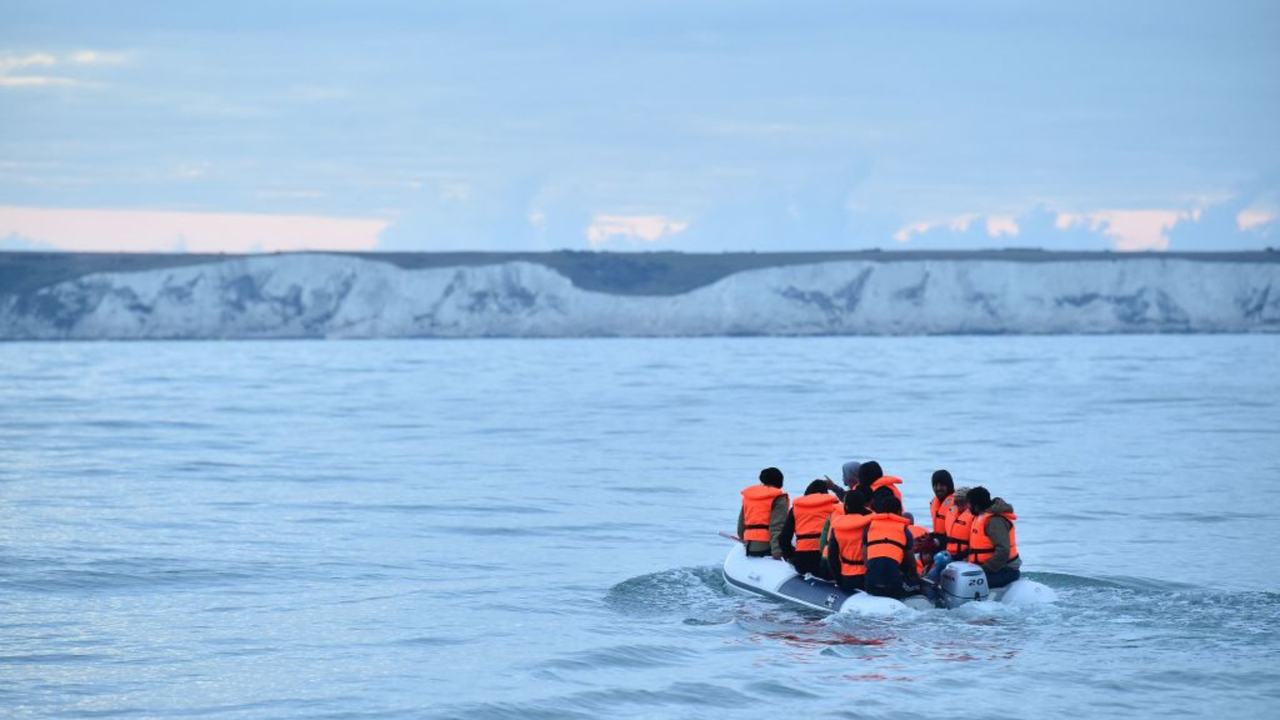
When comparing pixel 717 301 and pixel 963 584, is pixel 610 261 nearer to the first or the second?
pixel 717 301

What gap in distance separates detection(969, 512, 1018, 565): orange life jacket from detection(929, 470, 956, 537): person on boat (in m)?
0.50

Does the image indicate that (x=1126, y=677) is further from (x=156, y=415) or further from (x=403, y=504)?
(x=156, y=415)

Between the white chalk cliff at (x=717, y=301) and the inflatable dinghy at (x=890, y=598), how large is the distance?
351 ft

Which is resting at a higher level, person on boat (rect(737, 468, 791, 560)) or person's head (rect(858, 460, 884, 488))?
person's head (rect(858, 460, 884, 488))

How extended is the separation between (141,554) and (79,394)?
41.6 meters

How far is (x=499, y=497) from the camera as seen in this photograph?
2858cm

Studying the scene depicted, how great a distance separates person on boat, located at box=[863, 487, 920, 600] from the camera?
16422 mm

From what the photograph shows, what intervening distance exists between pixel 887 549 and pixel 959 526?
117 cm

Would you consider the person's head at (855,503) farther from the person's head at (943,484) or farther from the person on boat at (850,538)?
the person's head at (943,484)

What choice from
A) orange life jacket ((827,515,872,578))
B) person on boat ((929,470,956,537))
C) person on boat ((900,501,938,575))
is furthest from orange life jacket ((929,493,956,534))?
orange life jacket ((827,515,872,578))

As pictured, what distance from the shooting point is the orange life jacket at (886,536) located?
1642cm

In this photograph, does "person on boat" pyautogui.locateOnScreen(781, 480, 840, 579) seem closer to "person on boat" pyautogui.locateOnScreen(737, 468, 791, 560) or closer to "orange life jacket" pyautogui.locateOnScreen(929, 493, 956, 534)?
"person on boat" pyautogui.locateOnScreen(737, 468, 791, 560)

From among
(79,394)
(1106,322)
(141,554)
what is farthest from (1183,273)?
(141,554)

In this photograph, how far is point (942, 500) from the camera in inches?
701
